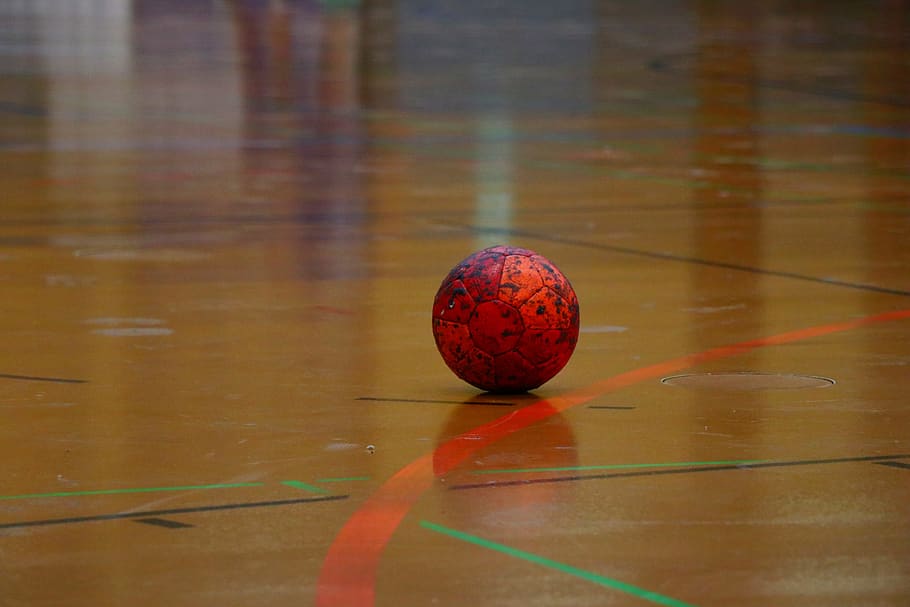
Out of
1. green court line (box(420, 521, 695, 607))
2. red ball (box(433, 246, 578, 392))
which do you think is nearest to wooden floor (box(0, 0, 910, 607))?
green court line (box(420, 521, 695, 607))

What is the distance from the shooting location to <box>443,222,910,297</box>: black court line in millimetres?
14750

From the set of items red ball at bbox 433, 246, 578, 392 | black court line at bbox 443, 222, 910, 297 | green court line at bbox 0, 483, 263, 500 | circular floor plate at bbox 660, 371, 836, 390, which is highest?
red ball at bbox 433, 246, 578, 392

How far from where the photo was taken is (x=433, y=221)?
18781 millimetres

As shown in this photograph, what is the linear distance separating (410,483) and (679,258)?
7938mm

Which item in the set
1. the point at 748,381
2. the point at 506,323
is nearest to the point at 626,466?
the point at 506,323

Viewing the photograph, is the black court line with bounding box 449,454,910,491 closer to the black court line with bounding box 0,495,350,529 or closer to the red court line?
the red court line

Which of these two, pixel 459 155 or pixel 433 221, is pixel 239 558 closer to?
pixel 433 221

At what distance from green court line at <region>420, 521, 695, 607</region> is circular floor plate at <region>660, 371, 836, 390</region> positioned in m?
3.39

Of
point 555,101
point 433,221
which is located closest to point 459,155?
point 433,221

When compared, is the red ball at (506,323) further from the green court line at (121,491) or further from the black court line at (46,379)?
the green court line at (121,491)

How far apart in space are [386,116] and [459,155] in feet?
17.6

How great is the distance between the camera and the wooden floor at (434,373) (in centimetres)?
734

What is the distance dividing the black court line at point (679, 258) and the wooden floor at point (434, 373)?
67mm

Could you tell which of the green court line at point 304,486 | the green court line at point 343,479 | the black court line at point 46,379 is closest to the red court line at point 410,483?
the green court line at point 343,479
